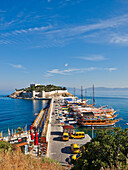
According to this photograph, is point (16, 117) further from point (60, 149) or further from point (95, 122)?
point (60, 149)

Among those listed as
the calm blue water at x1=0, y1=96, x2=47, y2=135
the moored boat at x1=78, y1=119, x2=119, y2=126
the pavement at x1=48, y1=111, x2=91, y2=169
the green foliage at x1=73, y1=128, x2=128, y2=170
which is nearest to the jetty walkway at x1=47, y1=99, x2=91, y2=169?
the pavement at x1=48, y1=111, x2=91, y2=169

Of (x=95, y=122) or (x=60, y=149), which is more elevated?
(x=60, y=149)

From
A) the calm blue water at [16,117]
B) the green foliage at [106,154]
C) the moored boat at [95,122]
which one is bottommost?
the calm blue water at [16,117]

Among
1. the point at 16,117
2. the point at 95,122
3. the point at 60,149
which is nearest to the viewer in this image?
the point at 60,149

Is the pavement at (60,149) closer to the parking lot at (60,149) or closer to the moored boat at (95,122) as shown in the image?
the parking lot at (60,149)

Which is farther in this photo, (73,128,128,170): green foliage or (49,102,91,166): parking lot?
(49,102,91,166): parking lot

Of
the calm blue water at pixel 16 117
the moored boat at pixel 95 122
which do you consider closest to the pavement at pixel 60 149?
the calm blue water at pixel 16 117

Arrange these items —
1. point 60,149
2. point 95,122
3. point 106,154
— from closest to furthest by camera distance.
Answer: point 106,154, point 60,149, point 95,122

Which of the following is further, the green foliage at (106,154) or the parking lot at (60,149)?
the parking lot at (60,149)

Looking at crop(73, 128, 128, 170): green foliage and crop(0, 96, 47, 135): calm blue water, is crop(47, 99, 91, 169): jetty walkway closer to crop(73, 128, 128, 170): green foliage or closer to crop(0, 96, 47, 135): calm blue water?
crop(73, 128, 128, 170): green foliage

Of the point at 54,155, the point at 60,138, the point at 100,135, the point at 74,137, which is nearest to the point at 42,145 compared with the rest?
the point at 54,155

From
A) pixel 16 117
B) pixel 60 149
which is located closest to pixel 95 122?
pixel 60 149
